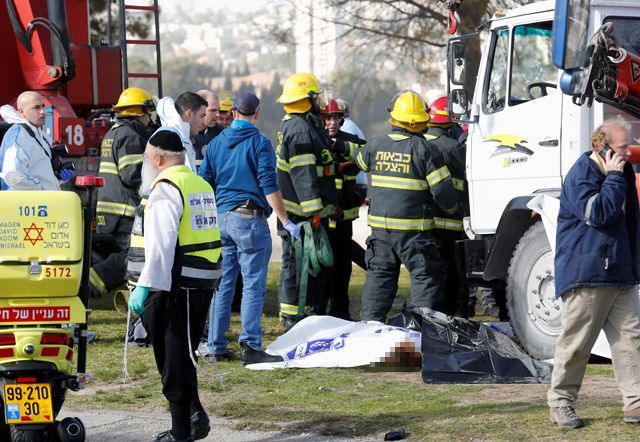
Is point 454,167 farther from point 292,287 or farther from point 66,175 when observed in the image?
point 66,175

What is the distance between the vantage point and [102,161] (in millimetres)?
10164

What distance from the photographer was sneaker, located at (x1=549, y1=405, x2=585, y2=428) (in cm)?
636

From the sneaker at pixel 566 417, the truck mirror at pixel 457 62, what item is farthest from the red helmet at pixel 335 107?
the sneaker at pixel 566 417

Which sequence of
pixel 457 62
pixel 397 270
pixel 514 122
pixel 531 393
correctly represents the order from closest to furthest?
1. pixel 531 393
2. pixel 514 122
3. pixel 457 62
4. pixel 397 270

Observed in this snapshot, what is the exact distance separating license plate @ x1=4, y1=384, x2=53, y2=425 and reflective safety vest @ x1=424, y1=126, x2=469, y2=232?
4972 millimetres

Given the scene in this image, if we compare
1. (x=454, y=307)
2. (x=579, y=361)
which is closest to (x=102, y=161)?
(x=454, y=307)

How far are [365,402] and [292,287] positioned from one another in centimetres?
295

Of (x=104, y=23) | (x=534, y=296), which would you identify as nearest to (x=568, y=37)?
(x=534, y=296)

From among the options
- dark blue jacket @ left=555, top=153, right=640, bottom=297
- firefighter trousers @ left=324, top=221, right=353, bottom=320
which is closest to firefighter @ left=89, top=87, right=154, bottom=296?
firefighter trousers @ left=324, top=221, right=353, bottom=320

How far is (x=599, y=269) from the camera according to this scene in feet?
20.9

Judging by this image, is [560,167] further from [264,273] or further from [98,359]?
[98,359]

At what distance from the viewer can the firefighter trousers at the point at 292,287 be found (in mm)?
10109

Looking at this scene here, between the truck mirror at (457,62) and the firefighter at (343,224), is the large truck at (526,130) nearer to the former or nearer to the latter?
the truck mirror at (457,62)

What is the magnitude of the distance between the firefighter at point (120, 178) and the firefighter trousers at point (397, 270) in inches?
81.7
